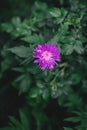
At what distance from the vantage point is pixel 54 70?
2578mm

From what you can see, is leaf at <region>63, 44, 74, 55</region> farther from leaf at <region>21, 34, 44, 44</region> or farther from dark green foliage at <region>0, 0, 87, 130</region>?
leaf at <region>21, 34, 44, 44</region>

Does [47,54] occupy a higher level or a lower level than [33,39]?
lower

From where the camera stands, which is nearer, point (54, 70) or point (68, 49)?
point (68, 49)

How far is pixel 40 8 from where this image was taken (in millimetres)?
3021

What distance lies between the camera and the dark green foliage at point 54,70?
8.02 feet

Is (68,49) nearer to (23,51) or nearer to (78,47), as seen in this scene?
(78,47)

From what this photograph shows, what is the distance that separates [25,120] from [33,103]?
185 millimetres

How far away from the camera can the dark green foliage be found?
2443mm

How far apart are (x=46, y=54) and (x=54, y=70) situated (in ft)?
0.92

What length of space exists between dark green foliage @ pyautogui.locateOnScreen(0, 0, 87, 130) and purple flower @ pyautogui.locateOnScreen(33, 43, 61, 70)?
0.36 feet

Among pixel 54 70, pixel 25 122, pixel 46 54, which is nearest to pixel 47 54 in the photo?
pixel 46 54

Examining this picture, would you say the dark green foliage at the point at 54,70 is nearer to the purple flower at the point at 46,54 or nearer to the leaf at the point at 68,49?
the leaf at the point at 68,49

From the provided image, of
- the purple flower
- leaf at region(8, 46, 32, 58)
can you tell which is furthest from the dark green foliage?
the purple flower

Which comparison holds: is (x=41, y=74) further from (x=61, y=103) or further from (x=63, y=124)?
(x=63, y=124)
